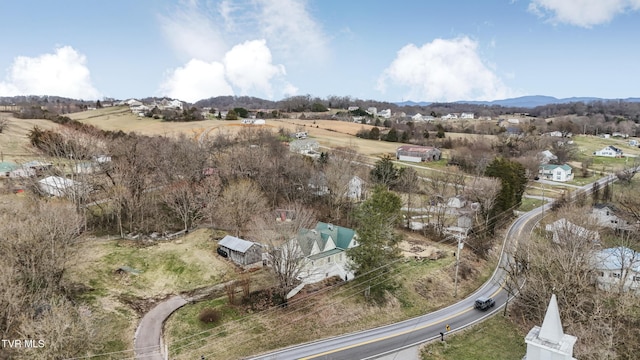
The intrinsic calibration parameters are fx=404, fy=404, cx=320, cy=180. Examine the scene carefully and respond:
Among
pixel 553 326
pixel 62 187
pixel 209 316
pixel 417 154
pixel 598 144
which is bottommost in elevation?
pixel 209 316

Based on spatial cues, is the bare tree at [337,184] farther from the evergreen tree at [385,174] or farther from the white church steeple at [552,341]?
the white church steeple at [552,341]

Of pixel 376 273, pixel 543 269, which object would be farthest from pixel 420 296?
pixel 543 269

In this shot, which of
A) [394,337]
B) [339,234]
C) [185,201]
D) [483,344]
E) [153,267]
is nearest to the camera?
[483,344]

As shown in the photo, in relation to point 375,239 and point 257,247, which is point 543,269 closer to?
point 375,239

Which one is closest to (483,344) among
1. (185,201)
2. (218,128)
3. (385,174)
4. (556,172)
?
(185,201)

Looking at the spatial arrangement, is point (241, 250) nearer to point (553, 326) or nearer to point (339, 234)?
point (339, 234)

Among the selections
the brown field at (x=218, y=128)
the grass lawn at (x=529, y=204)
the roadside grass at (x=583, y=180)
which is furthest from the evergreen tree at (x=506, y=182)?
the brown field at (x=218, y=128)
